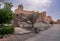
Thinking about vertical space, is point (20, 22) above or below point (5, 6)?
below

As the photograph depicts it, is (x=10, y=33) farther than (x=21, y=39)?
Yes

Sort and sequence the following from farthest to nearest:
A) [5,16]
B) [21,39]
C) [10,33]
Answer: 1. [5,16]
2. [10,33]
3. [21,39]

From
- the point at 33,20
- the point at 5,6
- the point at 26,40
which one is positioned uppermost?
the point at 5,6

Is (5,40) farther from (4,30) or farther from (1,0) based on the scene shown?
(1,0)

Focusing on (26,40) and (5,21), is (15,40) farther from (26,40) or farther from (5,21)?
(5,21)

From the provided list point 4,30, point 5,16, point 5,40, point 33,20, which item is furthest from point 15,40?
point 33,20

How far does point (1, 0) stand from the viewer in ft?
55.7

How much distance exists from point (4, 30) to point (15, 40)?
2076 mm

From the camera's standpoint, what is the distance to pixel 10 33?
16688 millimetres

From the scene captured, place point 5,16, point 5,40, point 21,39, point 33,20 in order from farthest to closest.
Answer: point 33,20
point 5,16
point 21,39
point 5,40

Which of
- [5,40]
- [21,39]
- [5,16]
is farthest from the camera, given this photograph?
[5,16]

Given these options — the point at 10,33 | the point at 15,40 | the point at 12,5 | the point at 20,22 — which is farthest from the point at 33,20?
the point at 15,40

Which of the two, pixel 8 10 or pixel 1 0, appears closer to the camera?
pixel 1 0

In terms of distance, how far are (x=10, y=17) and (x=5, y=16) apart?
618mm
